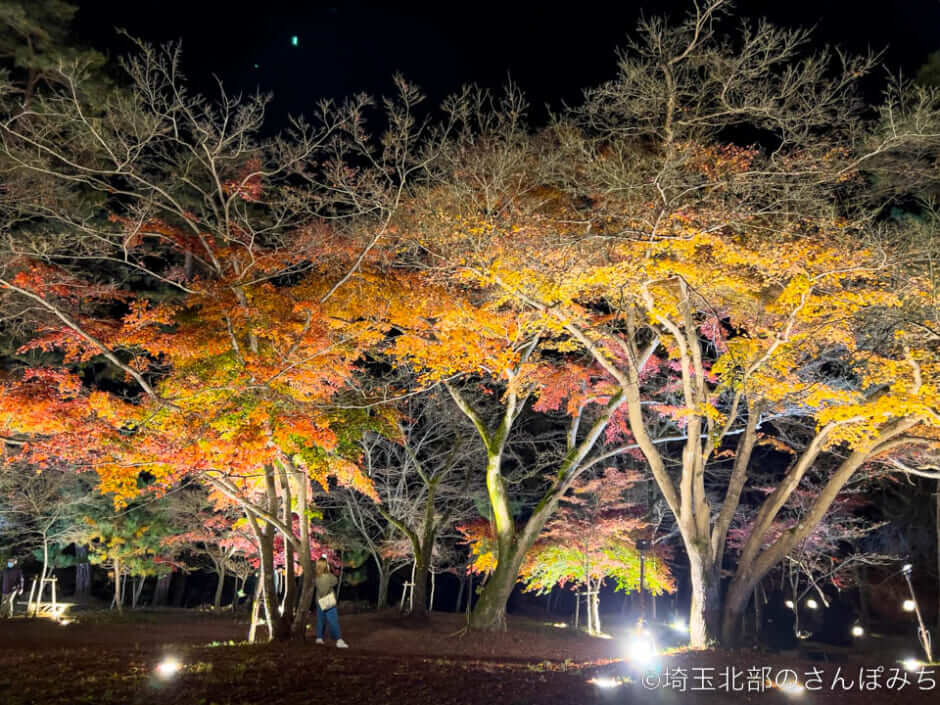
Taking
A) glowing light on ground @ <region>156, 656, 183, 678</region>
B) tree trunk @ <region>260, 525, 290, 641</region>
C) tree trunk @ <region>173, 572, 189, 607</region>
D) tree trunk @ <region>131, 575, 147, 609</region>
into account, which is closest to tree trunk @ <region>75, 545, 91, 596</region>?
tree trunk @ <region>131, 575, 147, 609</region>

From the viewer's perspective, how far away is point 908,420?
9.25 m

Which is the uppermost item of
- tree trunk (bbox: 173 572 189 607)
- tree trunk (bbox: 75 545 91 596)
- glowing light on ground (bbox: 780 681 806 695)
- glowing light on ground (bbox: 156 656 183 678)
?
glowing light on ground (bbox: 156 656 183 678)

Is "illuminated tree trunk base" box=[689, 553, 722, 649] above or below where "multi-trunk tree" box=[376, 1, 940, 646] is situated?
below

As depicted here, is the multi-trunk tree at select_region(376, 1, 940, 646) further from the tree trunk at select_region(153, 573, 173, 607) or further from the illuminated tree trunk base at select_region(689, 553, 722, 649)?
the tree trunk at select_region(153, 573, 173, 607)

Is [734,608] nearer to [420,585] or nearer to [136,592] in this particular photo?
[420,585]

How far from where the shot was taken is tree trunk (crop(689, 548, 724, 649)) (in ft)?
29.7

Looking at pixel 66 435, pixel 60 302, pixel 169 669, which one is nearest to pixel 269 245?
pixel 60 302

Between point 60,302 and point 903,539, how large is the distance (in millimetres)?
25442

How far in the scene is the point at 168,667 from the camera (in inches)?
213

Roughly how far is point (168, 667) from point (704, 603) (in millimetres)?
7488

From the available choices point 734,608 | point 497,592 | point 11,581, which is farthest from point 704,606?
point 11,581

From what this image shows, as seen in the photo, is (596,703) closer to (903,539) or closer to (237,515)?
(237,515)

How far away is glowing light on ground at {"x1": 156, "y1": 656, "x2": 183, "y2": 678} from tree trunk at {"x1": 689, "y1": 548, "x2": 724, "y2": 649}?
7.21 metres

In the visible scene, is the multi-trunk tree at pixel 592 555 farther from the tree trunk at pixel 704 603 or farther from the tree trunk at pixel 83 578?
the tree trunk at pixel 83 578
